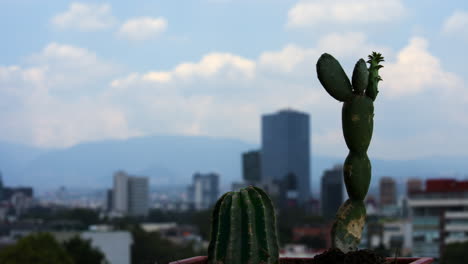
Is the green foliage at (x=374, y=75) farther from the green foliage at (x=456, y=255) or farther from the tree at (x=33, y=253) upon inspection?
the green foliage at (x=456, y=255)

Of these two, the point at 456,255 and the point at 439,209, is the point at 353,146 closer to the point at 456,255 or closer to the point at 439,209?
the point at 456,255

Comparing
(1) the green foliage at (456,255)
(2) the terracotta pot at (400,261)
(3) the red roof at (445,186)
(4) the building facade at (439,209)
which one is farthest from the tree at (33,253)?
(3) the red roof at (445,186)

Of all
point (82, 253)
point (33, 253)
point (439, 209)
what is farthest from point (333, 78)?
point (439, 209)

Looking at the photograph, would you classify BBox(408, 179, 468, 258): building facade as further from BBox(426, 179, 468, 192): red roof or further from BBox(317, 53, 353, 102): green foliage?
BBox(317, 53, 353, 102): green foliage

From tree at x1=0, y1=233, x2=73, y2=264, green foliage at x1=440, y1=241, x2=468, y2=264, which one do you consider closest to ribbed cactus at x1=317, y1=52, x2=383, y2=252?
tree at x1=0, y1=233, x2=73, y2=264

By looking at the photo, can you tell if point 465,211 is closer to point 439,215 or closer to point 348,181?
point 439,215

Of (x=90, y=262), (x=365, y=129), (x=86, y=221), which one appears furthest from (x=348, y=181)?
(x=86, y=221)
